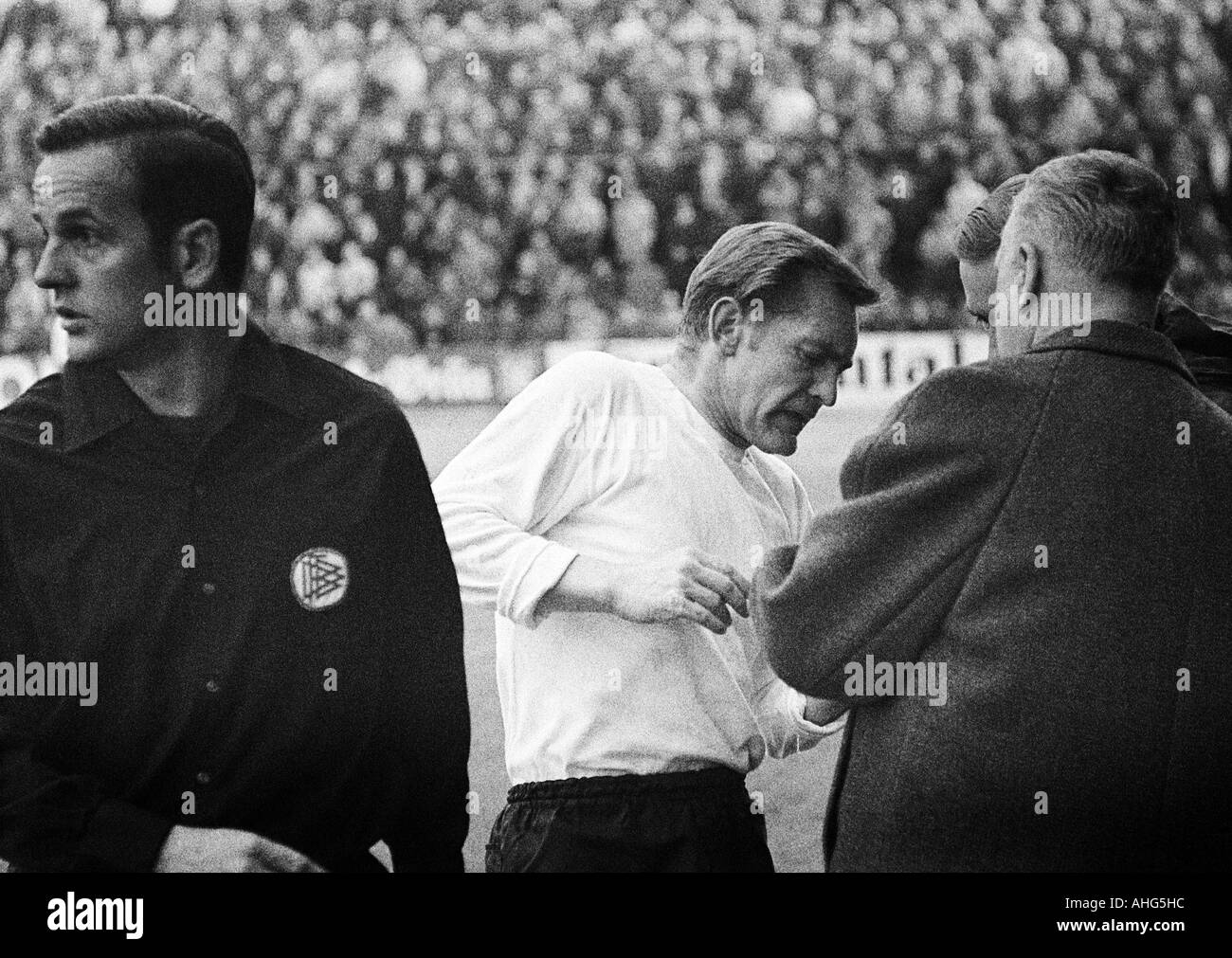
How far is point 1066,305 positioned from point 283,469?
39.5 inches

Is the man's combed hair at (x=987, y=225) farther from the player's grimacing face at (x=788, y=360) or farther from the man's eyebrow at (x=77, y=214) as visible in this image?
the man's eyebrow at (x=77, y=214)

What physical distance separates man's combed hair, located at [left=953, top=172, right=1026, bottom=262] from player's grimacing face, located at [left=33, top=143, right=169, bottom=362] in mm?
1034

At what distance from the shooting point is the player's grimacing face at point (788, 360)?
1771 millimetres

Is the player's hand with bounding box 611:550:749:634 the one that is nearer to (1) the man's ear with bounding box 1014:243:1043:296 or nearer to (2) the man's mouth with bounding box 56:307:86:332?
(1) the man's ear with bounding box 1014:243:1043:296

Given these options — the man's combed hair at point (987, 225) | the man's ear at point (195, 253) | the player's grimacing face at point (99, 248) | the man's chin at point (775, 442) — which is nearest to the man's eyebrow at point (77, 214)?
the player's grimacing face at point (99, 248)

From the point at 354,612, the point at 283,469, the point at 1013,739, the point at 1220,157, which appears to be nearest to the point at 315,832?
the point at 354,612

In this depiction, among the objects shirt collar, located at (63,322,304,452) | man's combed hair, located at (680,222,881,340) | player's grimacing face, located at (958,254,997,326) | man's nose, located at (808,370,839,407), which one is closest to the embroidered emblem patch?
shirt collar, located at (63,322,304,452)

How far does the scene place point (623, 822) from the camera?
5.57 ft

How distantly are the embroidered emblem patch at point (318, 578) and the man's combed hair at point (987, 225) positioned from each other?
2.95 ft

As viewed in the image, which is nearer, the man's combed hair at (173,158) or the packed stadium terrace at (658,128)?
the man's combed hair at (173,158)

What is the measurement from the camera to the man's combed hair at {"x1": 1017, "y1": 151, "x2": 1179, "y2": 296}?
1494 mm

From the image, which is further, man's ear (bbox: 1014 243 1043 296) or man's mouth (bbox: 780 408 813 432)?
man's mouth (bbox: 780 408 813 432)

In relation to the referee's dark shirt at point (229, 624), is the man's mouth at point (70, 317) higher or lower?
higher

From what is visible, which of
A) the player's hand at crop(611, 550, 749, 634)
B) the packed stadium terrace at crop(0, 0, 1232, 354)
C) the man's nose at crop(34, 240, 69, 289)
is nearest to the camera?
the player's hand at crop(611, 550, 749, 634)
